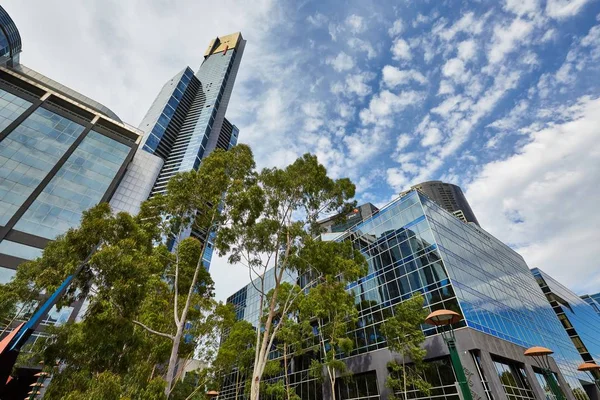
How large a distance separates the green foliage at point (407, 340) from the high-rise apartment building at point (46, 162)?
3261 cm

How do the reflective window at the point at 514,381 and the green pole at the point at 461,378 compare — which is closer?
the green pole at the point at 461,378

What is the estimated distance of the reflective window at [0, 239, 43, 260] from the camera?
2552 cm

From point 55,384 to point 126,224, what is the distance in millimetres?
5765

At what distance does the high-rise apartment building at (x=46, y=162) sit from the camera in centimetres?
2722

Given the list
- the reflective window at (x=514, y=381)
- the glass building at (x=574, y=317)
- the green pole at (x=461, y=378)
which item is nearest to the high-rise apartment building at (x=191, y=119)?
the green pole at (x=461, y=378)

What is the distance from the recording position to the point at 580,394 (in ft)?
88.6

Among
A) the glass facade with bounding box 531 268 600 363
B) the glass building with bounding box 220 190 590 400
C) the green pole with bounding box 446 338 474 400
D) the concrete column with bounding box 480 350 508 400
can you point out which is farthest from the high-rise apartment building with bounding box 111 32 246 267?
the glass facade with bounding box 531 268 600 363

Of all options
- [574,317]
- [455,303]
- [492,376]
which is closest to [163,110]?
[455,303]

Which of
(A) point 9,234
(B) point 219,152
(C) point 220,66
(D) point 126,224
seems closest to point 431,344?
(B) point 219,152

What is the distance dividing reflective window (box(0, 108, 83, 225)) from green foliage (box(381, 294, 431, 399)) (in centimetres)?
3591

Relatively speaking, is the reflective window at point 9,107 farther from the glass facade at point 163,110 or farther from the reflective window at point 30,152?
the glass facade at point 163,110

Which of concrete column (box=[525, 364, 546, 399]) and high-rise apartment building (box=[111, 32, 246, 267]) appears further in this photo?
high-rise apartment building (box=[111, 32, 246, 267])

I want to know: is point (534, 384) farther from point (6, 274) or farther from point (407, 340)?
point (6, 274)

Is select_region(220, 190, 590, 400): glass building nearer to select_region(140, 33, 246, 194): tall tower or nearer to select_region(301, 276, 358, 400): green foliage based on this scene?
select_region(301, 276, 358, 400): green foliage
